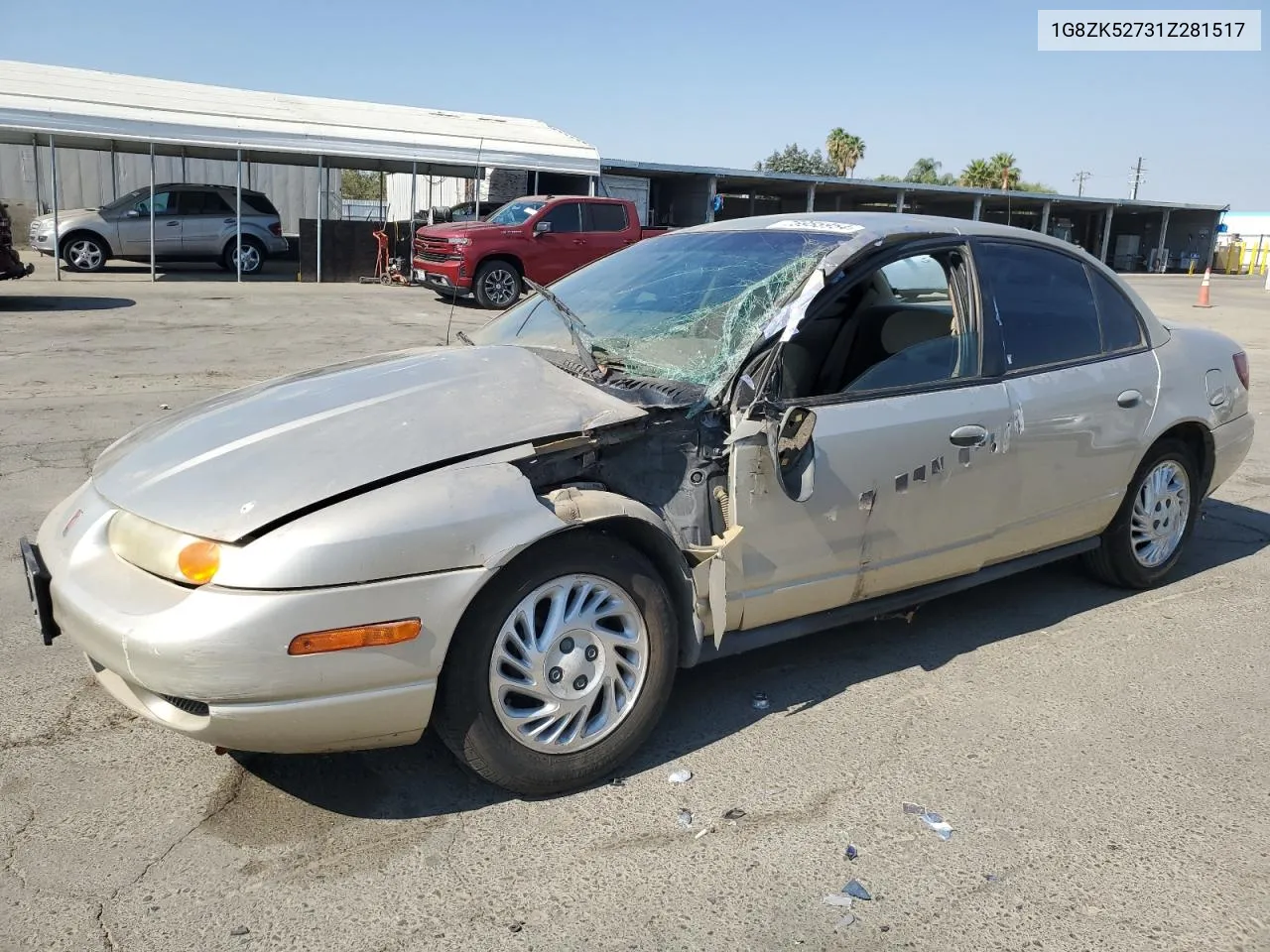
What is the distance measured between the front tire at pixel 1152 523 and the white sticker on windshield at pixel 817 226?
1802 mm

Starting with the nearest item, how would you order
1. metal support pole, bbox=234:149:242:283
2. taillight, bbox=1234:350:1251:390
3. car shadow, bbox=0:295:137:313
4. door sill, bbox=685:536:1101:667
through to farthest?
door sill, bbox=685:536:1101:667
taillight, bbox=1234:350:1251:390
car shadow, bbox=0:295:137:313
metal support pole, bbox=234:149:242:283

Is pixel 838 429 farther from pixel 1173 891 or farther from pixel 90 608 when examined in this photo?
pixel 90 608

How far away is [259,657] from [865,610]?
2101mm

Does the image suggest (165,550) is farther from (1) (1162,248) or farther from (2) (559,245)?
(1) (1162,248)

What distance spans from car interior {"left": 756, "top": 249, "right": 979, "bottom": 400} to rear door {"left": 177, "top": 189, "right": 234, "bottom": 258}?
65.4 feet

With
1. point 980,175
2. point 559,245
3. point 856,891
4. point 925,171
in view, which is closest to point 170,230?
point 559,245

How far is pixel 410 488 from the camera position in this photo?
8.61 ft

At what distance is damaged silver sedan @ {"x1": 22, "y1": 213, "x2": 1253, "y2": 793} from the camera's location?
8.27ft

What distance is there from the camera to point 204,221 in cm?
2111

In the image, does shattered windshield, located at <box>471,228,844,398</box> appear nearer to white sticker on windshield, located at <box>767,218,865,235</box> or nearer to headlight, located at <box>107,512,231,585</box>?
white sticker on windshield, located at <box>767,218,865,235</box>

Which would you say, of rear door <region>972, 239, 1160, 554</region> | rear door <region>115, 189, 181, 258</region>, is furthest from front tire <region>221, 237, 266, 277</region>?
rear door <region>972, 239, 1160, 554</region>

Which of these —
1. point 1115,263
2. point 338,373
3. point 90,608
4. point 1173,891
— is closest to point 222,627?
point 90,608

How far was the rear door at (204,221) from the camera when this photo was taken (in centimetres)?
2094

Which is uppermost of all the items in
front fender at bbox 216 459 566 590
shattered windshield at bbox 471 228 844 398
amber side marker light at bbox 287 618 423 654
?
shattered windshield at bbox 471 228 844 398
